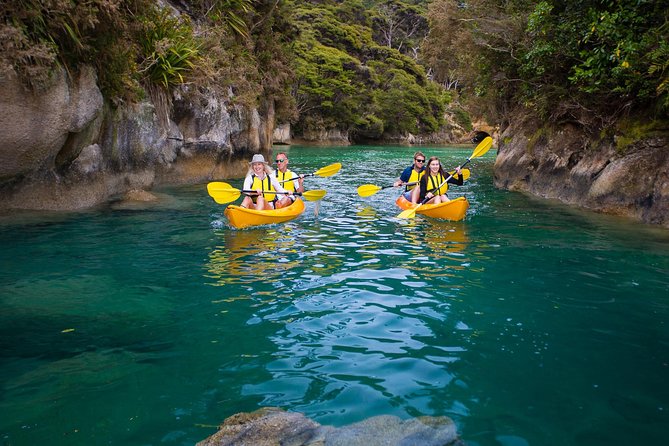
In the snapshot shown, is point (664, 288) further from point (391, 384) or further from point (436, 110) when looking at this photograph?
point (436, 110)

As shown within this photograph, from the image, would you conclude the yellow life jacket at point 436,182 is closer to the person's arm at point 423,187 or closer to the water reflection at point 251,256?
the person's arm at point 423,187

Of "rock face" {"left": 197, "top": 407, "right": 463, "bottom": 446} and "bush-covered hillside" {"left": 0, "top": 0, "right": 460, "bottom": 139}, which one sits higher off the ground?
"bush-covered hillside" {"left": 0, "top": 0, "right": 460, "bottom": 139}

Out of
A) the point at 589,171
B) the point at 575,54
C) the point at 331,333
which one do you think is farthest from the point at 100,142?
the point at 589,171

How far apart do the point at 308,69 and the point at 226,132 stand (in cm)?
3122

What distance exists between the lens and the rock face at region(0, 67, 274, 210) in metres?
7.41

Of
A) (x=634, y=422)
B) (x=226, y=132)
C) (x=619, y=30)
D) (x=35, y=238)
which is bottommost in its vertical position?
(x=634, y=422)

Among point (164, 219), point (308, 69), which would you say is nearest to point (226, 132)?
point (164, 219)

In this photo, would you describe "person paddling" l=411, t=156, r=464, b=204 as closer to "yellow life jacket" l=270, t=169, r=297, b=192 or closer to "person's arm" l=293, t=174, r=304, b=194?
"person's arm" l=293, t=174, r=304, b=194

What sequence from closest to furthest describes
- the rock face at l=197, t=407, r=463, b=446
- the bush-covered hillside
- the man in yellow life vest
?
the rock face at l=197, t=407, r=463, b=446 < the bush-covered hillside < the man in yellow life vest

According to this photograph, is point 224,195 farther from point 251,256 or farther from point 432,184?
point 432,184

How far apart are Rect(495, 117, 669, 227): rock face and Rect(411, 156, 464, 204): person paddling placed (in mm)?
2859

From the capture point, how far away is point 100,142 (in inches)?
408

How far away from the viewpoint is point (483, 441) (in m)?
2.79

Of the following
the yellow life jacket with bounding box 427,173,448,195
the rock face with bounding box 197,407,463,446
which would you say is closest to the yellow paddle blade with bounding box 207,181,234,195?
the yellow life jacket with bounding box 427,173,448,195
